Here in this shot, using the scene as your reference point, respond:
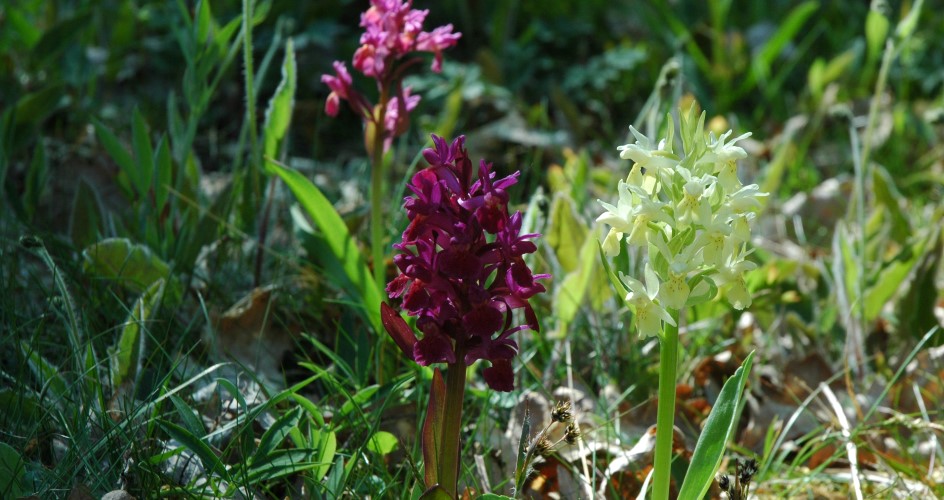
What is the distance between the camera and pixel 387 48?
1892mm

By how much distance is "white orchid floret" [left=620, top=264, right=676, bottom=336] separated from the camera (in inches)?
53.5

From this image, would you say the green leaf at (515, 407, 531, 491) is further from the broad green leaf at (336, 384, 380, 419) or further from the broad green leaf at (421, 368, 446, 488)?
the broad green leaf at (336, 384, 380, 419)

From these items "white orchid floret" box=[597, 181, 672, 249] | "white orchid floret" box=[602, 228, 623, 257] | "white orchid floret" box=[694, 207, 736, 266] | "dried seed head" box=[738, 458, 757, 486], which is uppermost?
"white orchid floret" box=[597, 181, 672, 249]

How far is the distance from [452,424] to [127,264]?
0.94 metres

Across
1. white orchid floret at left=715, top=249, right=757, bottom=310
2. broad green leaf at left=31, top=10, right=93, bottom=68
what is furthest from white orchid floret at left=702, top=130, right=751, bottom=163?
broad green leaf at left=31, top=10, right=93, bottom=68

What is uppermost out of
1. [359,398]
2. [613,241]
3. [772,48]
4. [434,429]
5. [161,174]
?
[613,241]

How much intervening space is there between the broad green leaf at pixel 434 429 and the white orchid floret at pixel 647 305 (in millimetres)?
291

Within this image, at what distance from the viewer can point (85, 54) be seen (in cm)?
330

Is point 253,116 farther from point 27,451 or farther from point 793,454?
point 793,454

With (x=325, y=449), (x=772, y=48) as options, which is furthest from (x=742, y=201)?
(x=772, y=48)

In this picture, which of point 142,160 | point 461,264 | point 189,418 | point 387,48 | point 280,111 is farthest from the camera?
point 142,160

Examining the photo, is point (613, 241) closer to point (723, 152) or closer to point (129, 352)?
point (723, 152)

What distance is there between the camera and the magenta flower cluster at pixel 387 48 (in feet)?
6.20

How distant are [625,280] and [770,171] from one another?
171cm
